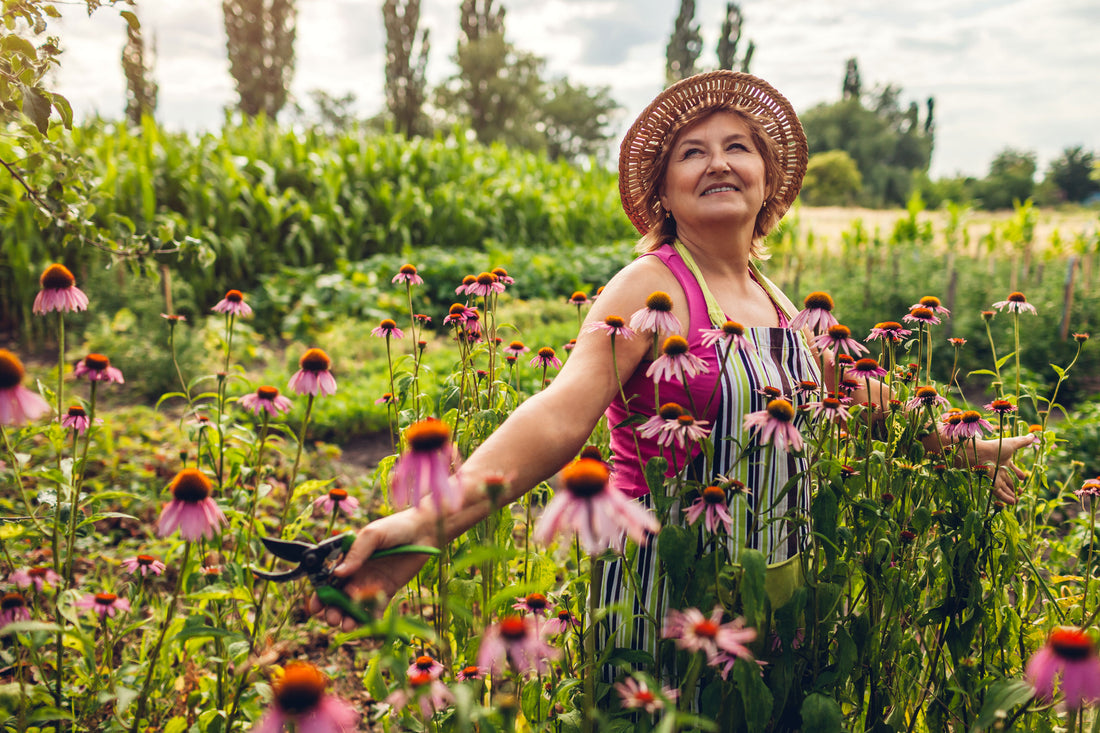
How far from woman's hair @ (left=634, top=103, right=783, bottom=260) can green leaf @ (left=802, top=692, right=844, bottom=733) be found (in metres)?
1.02

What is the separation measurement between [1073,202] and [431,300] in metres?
46.9

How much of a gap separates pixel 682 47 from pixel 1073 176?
2584cm

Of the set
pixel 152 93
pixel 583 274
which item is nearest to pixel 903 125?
pixel 152 93

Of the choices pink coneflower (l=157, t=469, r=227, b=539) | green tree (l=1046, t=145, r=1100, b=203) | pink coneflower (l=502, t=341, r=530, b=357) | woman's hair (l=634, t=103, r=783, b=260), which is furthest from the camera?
green tree (l=1046, t=145, r=1100, b=203)

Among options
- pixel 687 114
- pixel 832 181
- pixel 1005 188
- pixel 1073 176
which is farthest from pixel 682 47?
pixel 687 114

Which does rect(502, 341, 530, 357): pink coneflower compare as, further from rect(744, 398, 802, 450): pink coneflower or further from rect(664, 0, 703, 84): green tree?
rect(664, 0, 703, 84): green tree

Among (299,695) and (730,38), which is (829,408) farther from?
(730,38)

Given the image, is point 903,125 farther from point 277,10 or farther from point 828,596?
point 828,596

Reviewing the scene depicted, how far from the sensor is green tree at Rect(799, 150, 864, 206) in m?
36.5

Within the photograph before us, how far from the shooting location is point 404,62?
28.2 meters

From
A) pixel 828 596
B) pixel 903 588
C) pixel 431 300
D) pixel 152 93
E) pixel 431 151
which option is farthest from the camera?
pixel 152 93

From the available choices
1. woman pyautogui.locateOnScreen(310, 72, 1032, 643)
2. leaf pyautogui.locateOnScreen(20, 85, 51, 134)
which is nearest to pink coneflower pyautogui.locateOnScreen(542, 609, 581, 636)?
woman pyautogui.locateOnScreen(310, 72, 1032, 643)

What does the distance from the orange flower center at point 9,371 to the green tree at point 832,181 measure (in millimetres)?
39191

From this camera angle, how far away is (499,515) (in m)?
1.33
